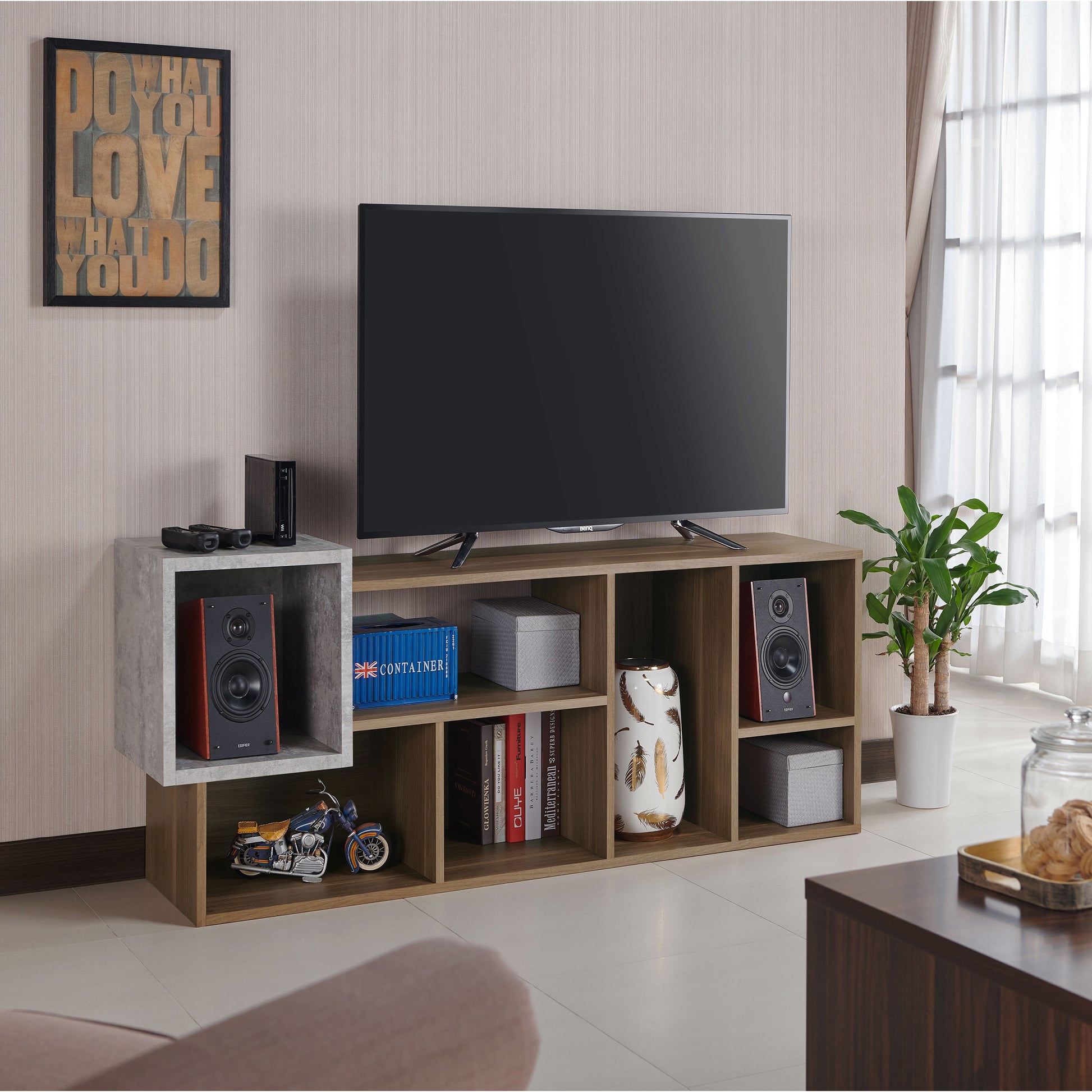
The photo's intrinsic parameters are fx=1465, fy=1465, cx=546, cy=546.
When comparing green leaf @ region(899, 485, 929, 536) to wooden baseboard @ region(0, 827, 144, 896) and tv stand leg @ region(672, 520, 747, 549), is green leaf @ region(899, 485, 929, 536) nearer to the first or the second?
tv stand leg @ region(672, 520, 747, 549)

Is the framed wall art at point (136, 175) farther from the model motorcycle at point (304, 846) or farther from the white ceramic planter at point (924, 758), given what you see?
the white ceramic planter at point (924, 758)

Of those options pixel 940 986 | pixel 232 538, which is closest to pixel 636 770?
pixel 232 538

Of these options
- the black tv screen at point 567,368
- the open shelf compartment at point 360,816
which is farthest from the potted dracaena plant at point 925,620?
the open shelf compartment at point 360,816

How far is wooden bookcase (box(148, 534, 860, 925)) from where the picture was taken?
333cm

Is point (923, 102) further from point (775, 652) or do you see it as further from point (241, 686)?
point (241, 686)

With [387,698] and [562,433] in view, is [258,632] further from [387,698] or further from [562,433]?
[562,433]

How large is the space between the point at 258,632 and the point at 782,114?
2.08m

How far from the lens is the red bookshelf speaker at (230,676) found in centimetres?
309

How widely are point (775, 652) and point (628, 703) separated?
1.43 ft

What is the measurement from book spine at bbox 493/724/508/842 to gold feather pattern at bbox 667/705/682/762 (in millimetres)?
419

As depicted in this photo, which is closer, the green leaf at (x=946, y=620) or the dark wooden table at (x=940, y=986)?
the dark wooden table at (x=940, y=986)

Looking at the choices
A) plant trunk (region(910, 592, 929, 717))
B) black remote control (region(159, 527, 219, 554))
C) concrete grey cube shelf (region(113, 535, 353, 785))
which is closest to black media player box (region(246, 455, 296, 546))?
concrete grey cube shelf (region(113, 535, 353, 785))

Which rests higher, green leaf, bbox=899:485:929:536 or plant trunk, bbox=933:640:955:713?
green leaf, bbox=899:485:929:536

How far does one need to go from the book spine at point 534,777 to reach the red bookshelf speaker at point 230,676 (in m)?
0.71
